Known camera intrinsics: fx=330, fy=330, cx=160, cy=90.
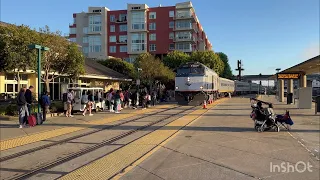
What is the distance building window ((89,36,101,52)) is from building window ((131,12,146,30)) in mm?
11198

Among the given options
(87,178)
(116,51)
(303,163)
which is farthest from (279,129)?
(116,51)

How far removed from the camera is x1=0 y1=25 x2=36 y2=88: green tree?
781 inches

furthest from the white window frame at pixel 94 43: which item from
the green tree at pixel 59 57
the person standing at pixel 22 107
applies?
the person standing at pixel 22 107

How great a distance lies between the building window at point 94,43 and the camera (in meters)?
93.6

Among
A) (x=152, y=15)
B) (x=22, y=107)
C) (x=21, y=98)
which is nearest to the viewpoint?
(x=21, y=98)

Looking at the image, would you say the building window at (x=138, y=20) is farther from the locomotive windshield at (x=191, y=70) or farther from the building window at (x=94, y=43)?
the locomotive windshield at (x=191, y=70)

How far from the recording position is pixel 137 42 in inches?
3516

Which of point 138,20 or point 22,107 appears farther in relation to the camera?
point 138,20

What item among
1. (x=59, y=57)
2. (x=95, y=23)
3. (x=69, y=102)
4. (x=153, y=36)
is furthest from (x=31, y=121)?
(x=95, y=23)

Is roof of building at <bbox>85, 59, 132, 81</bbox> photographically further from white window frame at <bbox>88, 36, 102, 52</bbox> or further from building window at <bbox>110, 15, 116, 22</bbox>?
building window at <bbox>110, 15, 116, 22</bbox>

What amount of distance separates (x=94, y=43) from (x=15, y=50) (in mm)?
75556

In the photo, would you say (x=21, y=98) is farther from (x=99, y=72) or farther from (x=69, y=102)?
(x=99, y=72)

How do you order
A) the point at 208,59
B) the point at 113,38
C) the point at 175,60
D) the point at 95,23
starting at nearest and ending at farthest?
1. the point at 175,60
2. the point at 208,59
3. the point at 113,38
4. the point at 95,23

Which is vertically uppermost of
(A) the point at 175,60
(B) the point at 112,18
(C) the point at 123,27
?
(B) the point at 112,18
